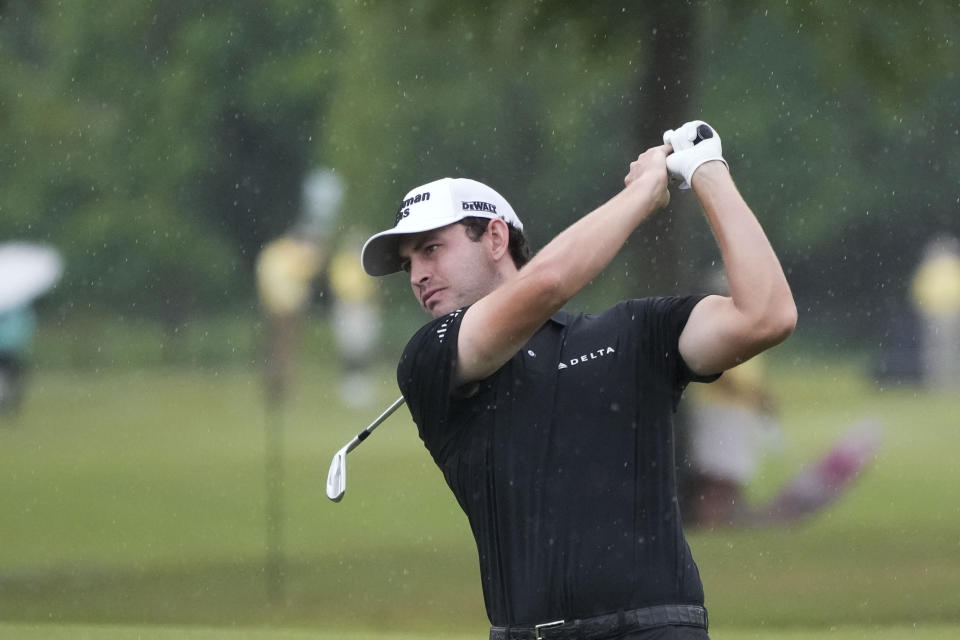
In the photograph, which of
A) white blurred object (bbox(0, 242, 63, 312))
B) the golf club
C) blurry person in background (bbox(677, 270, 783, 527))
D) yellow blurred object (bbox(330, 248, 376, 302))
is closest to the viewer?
the golf club

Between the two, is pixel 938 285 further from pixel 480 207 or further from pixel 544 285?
pixel 544 285

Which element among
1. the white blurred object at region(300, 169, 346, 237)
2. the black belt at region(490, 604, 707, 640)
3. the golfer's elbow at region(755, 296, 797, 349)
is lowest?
the black belt at region(490, 604, 707, 640)

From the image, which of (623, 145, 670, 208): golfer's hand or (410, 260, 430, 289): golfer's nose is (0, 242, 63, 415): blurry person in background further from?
(623, 145, 670, 208): golfer's hand

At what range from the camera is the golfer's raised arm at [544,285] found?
304 centimetres

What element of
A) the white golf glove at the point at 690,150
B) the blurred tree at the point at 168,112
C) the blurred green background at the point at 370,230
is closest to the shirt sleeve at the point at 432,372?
the white golf glove at the point at 690,150

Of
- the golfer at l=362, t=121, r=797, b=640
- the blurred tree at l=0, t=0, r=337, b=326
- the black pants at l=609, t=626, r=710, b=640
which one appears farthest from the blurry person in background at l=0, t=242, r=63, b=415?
the black pants at l=609, t=626, r=710, b=640

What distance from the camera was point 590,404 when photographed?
3145mm

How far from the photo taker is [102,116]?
49.2 ft

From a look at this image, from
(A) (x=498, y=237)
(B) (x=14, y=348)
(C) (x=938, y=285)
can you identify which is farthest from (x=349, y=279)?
(A) (x=498, y=237)

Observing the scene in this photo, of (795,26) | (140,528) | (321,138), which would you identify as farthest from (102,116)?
(795,26)

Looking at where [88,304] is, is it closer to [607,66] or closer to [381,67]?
[381,67]

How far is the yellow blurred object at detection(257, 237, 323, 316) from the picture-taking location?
49.8 feet

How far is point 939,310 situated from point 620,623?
48.9ft

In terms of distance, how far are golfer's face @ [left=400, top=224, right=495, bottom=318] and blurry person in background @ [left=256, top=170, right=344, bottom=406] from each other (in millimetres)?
11554
